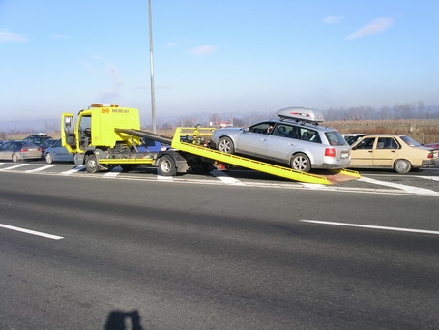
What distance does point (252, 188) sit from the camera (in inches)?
506

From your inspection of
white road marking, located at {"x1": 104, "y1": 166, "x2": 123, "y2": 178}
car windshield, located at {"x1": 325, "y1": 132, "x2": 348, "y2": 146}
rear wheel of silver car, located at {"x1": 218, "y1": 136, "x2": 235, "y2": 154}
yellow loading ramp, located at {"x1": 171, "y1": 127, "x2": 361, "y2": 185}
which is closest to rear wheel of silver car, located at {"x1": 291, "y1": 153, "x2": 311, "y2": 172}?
yellow loading ramp, located at {"x1": 171, "y1": 127, "x2": 361, "y2": 185}

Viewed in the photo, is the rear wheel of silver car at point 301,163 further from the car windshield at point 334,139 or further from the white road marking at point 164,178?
the white road marking at point 164,178

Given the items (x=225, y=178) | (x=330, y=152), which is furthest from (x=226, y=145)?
(x=330, y=152)

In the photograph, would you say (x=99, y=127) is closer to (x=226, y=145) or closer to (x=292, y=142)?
(x=226, y=145)

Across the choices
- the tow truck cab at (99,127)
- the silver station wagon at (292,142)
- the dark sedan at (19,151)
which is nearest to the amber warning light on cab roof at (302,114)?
the silver station wagon at (292,142)

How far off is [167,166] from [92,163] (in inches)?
153

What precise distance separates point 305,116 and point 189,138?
428 centimetres

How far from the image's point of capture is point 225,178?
15.2 m

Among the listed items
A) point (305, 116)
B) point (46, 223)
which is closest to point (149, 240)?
point (46, 223)

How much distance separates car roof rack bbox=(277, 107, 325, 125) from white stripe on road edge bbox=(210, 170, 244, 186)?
2621 millimetres

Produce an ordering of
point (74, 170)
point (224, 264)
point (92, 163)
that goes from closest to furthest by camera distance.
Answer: point (224, 264) < point (92, 163) < point (74, 170)

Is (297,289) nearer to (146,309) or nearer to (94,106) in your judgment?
(146,309)

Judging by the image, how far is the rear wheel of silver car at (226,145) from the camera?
587 inches

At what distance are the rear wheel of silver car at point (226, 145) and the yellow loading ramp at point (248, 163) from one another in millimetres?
474
